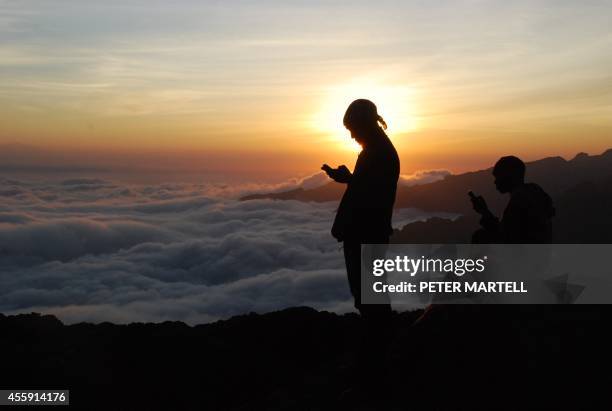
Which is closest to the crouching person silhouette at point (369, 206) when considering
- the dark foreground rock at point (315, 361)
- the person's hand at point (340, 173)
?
the person's hand at point (340, 173)

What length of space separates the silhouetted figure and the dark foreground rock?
101 centimetres

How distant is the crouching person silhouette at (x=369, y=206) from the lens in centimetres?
566

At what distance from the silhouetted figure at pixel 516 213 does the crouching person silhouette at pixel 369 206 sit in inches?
45.3

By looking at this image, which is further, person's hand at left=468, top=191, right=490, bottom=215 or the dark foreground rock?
person's hand at left=468, top=191, right=490, bottom=215

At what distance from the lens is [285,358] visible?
472 inches

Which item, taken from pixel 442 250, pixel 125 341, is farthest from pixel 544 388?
pixel 125 341

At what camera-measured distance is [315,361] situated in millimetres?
11250

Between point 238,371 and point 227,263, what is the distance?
141 metres

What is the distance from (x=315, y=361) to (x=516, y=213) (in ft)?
20.2

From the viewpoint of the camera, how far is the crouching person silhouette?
223 inches

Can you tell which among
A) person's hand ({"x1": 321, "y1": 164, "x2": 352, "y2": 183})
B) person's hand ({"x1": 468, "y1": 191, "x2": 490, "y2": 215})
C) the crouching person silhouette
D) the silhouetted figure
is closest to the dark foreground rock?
the crouching person silhouette

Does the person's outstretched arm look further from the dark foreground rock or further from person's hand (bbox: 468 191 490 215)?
the dark foreground rock

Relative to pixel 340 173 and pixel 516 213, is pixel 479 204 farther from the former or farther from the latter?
pixel 340 173

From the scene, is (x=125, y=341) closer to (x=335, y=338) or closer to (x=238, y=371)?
(x=238, y=371)
